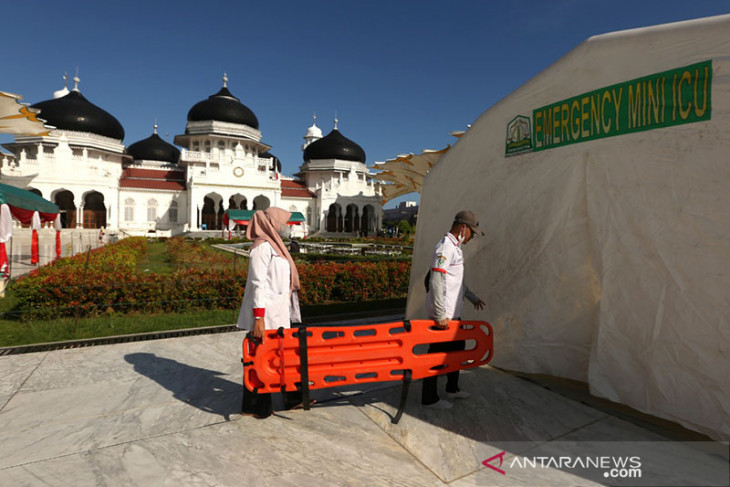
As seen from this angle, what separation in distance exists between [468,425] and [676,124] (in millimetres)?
2710

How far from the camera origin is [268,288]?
306cm

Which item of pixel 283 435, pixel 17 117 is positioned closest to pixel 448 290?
pixel 283 435

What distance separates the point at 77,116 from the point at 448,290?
43589 millimetres

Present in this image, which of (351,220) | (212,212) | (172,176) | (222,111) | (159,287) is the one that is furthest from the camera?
(351,220)

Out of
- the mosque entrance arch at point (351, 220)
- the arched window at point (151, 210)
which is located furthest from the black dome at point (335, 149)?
the arched window at point (151, 210)

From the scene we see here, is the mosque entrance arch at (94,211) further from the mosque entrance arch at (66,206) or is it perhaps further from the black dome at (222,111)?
the black dome at (222,111)

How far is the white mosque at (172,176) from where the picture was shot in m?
31.8

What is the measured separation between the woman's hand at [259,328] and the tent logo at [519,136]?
306 centimetres

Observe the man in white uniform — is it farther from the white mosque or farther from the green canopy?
the white mosque

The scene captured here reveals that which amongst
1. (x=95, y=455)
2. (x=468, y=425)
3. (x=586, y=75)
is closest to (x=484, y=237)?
(x=586, y=75)

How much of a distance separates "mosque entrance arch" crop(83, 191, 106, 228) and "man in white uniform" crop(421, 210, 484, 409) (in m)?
39.0

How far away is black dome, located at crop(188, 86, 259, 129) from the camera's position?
39094 mm

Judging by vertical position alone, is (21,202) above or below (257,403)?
above

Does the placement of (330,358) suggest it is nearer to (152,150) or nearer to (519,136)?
(519,136)
